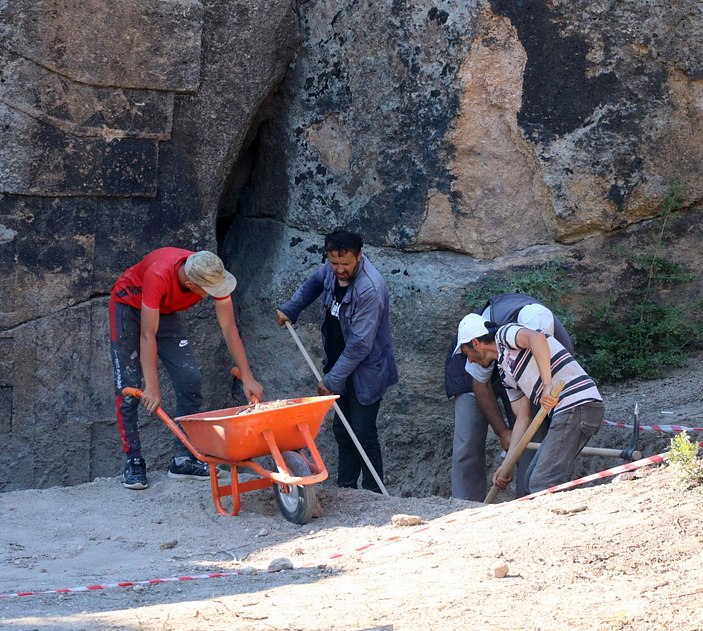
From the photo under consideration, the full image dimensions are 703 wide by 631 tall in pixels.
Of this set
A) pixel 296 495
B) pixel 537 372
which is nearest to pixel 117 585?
pixel 296 495

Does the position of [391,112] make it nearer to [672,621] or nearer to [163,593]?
[163,593]

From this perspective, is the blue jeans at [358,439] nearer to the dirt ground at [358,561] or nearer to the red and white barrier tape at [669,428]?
the dirt ground at [358,561]

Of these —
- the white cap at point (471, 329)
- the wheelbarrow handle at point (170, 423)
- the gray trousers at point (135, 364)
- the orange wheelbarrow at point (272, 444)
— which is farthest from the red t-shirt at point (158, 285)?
the white cap at point (471, 329)

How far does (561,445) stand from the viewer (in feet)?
17.9

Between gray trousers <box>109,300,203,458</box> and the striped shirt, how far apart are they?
1.96 meters

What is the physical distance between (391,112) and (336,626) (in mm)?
4825

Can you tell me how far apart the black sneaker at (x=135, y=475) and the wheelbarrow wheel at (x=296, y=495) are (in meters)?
1.07

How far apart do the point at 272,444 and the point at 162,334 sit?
1.48m

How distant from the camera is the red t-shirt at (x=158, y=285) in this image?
5.75 metres

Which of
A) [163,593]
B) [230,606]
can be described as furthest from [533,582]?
[163,593]

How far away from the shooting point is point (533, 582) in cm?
353

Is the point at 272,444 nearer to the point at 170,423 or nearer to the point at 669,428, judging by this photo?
the point at 170,423

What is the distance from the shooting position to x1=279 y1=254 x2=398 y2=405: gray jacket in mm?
6031

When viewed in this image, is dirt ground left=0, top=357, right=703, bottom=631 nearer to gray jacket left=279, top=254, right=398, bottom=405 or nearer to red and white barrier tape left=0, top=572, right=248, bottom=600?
red and white barrier tape left=0, top=572, right=248, bottom=600
